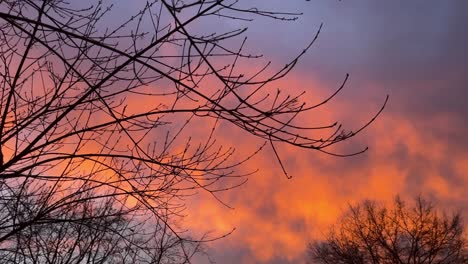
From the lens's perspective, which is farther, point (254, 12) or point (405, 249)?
point (405, 249)

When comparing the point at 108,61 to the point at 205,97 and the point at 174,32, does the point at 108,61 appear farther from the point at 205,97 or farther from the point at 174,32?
the point at 205,97

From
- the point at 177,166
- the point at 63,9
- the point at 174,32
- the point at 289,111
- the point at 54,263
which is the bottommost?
the point at 289,111

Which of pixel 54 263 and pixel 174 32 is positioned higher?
pixel 54 263

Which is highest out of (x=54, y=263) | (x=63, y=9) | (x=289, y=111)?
(x=54, y=263)

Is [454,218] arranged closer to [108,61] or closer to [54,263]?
[54,263]

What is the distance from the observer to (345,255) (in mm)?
35156

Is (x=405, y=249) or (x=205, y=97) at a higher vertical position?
(x=405, y=249)

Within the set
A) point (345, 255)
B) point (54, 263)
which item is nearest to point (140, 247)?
point (54, 263)

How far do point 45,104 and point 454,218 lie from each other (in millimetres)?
33201

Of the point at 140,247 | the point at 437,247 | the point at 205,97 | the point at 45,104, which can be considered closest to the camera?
the point at 205,97

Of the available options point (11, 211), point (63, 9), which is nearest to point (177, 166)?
point (63, 9)

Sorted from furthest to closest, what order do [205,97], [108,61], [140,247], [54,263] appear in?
[54,263] → [140,247] → [108,61] → [205,97]

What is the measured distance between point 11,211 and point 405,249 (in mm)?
33528

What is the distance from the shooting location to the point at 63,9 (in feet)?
13.9
